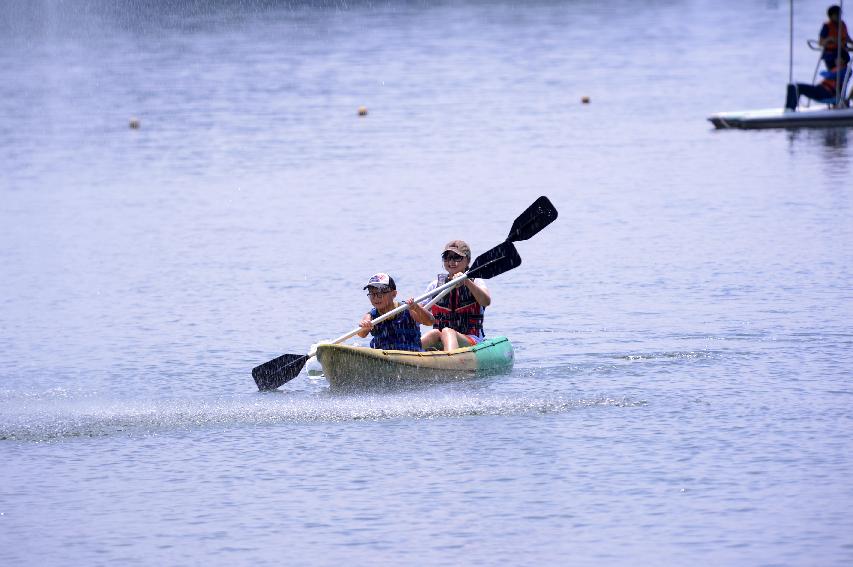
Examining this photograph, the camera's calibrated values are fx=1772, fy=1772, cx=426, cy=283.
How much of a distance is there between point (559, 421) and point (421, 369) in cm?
173

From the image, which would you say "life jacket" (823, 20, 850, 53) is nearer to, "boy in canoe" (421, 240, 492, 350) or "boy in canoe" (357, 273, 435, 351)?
"boy in canoe" (421, 240, 492, 350)

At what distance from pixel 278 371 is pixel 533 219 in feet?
11.6

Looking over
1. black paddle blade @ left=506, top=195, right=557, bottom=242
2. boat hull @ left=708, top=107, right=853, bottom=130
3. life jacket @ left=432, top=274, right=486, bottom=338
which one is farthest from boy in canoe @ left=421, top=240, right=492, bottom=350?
boat hull @ left=708, top=107, right=853, bottom=130

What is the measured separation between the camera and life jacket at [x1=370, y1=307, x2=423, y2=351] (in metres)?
17.0

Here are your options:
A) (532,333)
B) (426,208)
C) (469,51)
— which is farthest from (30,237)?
(469,51)

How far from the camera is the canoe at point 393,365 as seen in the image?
16.3 m

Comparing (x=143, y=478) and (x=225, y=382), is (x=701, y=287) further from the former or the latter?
(x=143, y=478)

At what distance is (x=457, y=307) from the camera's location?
1764cm

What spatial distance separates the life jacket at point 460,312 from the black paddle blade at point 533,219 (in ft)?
5.14

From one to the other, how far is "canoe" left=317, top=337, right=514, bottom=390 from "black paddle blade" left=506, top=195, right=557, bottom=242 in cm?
230

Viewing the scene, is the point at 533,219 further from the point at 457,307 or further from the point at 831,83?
the point at 831,83

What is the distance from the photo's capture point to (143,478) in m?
14.1

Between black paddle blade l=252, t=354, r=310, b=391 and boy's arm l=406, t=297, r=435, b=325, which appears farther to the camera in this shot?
black paddle blade l=252, t=354, r=310, b=391

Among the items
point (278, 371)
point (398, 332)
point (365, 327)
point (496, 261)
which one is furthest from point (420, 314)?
point (278, 371)
